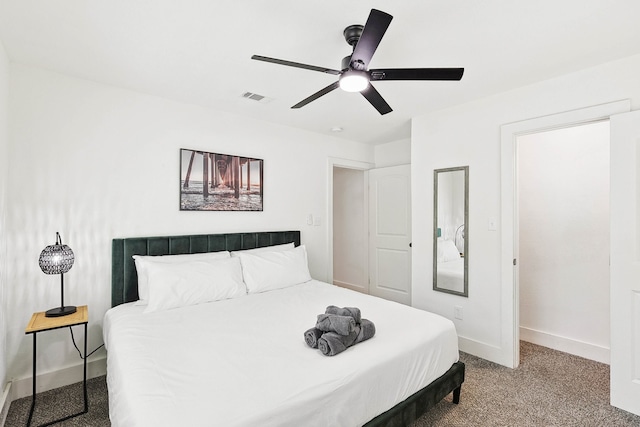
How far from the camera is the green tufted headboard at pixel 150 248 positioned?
2615mm

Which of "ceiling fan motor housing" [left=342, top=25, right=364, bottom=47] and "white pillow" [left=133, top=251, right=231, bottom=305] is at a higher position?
"ceiling fan motor housing" [left=342, top=25, right=364, bottom=47]

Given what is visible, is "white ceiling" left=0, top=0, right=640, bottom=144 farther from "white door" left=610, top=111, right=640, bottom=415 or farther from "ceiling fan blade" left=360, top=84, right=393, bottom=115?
"white door" left=610, top=111, right=640, bottom=415

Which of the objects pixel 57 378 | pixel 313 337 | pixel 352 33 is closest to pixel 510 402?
pixel 313 337

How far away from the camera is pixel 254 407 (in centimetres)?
122

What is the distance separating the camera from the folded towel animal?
164 centimetres

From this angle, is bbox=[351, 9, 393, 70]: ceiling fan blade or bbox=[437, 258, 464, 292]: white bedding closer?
bbox=[351, 9, 393, 70]: ceiling fan blade

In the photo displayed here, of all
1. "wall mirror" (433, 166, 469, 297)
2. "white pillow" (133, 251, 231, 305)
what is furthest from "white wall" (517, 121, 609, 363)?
"white pillow" (133, 251, 231, 305)

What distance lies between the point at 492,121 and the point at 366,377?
2.53m

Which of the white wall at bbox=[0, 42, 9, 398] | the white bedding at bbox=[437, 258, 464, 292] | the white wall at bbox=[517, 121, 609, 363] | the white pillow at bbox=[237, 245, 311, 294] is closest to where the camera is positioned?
the white wall at bbox=[0, 42, 9, 398]

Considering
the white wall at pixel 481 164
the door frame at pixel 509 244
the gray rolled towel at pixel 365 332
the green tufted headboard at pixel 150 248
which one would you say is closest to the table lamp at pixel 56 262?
the green tufted headboard at pixel 150 248

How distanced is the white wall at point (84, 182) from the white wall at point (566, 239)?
131 inches

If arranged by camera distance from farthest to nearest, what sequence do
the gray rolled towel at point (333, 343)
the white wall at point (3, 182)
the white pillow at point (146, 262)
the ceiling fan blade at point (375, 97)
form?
the white pillow at point (146, 262) < the white wall at point (3, 182) < the ceiling fan blade at point (375, 97) < the gray rolled towel at point (333, 343)

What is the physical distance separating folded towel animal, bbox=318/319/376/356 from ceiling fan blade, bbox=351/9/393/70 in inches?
58.8

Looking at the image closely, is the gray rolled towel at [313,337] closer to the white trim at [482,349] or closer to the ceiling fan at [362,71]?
the ceiling fan at [362,71]
